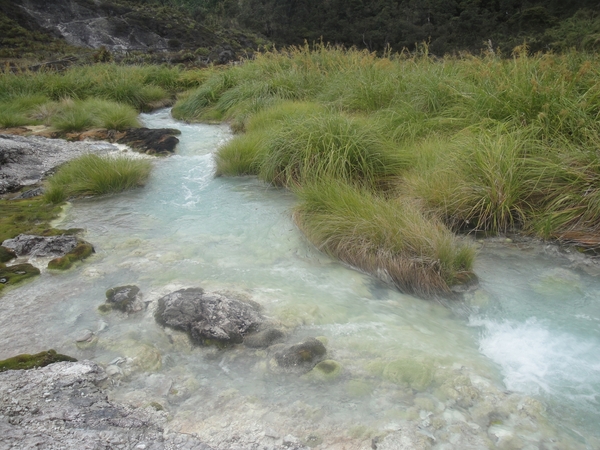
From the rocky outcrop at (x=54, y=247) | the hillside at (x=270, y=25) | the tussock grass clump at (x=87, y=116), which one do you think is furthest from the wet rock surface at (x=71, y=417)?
the hillside at (x=270, y=25)

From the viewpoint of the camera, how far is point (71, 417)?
206cm

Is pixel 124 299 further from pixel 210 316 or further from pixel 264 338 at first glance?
pixel 264 338

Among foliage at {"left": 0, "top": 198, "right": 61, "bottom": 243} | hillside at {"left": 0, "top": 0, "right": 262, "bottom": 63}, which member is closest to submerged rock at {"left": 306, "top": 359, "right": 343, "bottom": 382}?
foliage at {"left": 0, "top": 198, "right": 61, "bottom": 243}

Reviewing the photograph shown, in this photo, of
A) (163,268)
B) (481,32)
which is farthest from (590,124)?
(481,32)

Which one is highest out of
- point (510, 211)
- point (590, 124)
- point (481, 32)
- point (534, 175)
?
point (481, 32)

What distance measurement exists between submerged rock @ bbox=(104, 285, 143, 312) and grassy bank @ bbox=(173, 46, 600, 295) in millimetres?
1469

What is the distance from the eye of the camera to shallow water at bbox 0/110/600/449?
2141 mm

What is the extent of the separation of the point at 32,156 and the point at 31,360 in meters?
4.89

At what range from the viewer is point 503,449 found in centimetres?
200

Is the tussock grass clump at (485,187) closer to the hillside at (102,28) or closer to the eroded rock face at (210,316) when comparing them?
the eroded rock face at (210,316)

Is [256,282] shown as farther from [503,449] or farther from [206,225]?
[503,449]

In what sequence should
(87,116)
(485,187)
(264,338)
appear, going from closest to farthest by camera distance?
(264,338) → (485,187) → (87,116)

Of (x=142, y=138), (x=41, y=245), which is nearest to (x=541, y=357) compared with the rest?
(x=41, y=245)

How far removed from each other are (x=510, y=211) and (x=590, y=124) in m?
1.18
